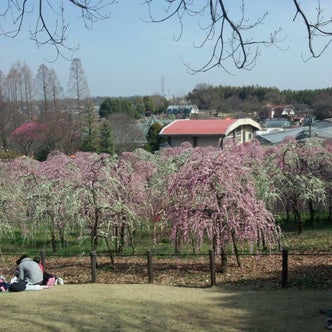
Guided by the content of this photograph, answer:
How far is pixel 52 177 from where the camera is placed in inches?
856

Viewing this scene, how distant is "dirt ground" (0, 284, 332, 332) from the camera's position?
7.64 metres

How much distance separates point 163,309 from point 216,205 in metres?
4.68

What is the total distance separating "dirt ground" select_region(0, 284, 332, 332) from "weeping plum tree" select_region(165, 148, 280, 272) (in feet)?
7.22

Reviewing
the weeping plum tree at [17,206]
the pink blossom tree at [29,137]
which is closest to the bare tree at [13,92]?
the pink blossom tree at [29,137]

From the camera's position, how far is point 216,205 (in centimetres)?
1299

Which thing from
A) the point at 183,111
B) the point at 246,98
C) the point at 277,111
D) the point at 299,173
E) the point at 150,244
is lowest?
the point at 150,244

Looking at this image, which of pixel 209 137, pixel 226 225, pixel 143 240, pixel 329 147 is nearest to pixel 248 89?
pixel 209 137

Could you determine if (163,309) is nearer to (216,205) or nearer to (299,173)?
(216,205)

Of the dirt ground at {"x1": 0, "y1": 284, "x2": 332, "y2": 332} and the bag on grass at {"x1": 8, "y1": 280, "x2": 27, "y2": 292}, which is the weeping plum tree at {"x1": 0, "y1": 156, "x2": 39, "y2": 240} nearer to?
the bag on grass at {"x1": 8, "y1": 280, "x2": 27, "y2": 292}

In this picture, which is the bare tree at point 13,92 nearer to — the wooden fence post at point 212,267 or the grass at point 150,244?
the grass at point 150,244

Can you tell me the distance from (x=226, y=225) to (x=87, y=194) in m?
4.73

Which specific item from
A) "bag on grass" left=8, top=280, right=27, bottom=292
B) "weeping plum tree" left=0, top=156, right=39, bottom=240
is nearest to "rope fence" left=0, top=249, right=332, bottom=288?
"bag on grass" left=8, top=280, right=27, bottom=292

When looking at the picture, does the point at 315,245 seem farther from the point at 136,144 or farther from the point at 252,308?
the point at 136,144

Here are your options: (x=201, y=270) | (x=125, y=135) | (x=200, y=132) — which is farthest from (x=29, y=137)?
(x=201, y=270)
